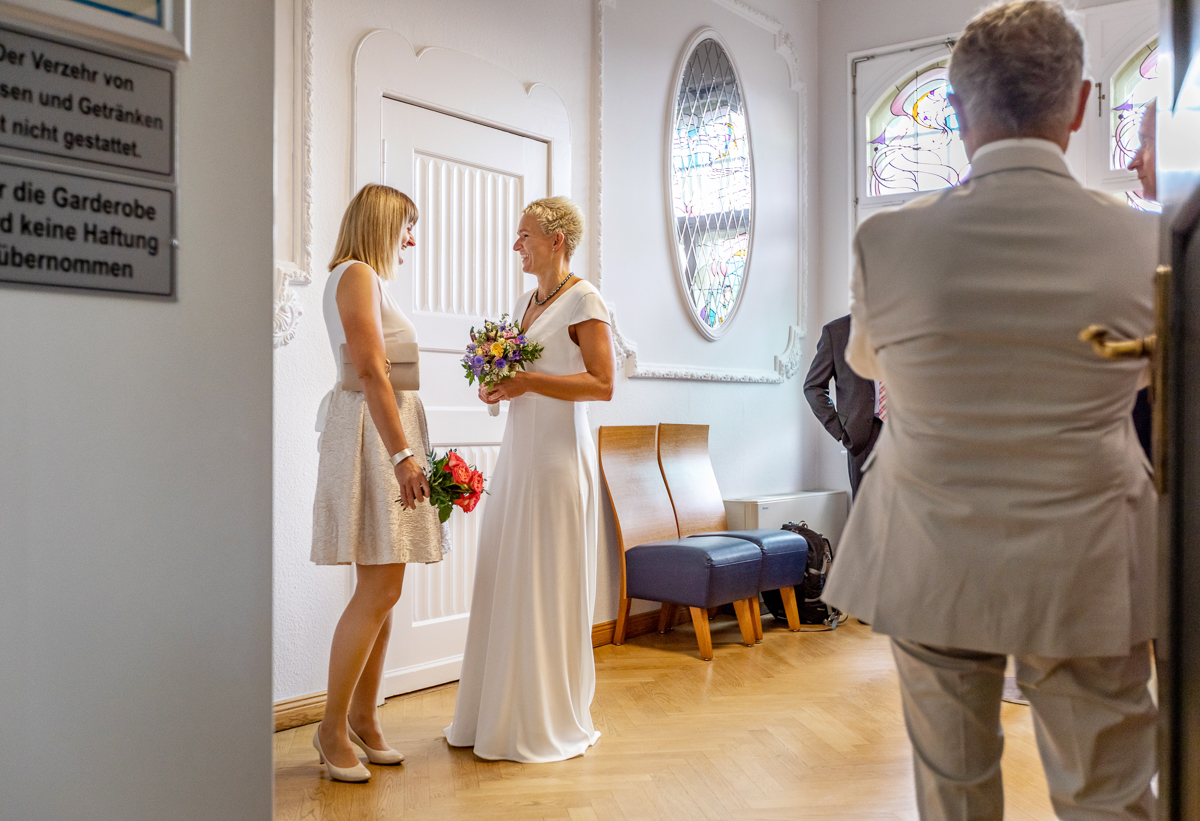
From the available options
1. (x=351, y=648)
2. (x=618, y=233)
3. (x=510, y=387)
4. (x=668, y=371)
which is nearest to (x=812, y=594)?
(x=668, y=371)

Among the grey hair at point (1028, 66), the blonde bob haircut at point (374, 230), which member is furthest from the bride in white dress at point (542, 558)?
the grey hair at point (1028, 66)

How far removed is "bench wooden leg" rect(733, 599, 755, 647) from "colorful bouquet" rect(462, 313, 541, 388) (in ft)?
7.56

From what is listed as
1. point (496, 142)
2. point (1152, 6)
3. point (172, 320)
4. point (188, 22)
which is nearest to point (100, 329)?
point (172, 320)

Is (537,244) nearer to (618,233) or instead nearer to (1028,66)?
(618,233)

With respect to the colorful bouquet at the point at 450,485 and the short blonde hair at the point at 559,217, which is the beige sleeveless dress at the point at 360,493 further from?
the short blonde hair at the point at 559,217

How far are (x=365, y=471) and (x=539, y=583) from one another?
Result: 2.20 feet

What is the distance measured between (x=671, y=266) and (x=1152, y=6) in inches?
127

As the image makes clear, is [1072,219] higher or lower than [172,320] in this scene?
higher

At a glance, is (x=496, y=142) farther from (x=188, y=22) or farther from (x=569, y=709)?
(x=188, y=22)

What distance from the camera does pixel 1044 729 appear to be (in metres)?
1.35

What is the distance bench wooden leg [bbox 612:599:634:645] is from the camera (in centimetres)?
482

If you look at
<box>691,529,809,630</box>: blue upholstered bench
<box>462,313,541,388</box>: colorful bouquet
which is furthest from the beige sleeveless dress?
<box>691,529,809,630</box>: blue upholstered bench

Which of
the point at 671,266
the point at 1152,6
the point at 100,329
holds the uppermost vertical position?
the point at 1152,6

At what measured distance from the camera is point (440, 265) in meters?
4.00
